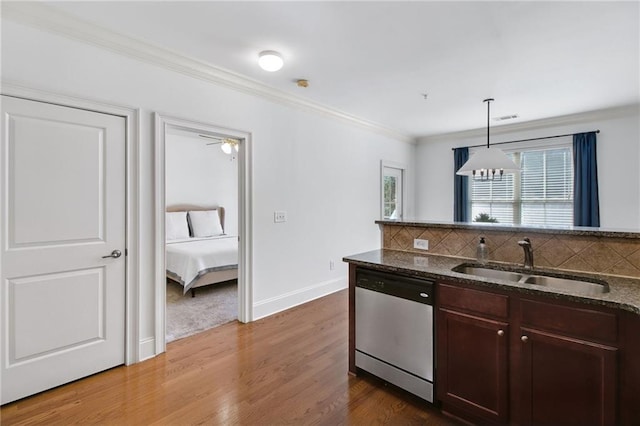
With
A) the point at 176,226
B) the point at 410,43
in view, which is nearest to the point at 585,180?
the point at 410,43

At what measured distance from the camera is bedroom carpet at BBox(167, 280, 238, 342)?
10.8ft

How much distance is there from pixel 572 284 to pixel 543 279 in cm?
14

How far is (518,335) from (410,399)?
0.88 metres

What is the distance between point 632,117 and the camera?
169 inches

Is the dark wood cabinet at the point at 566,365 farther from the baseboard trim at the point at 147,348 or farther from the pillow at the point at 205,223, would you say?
the pillow at the point at 205,223

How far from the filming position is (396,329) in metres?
2.11

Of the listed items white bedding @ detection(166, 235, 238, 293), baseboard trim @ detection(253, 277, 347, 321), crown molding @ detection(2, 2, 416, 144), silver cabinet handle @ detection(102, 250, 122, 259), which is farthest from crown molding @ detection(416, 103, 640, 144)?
silver cabinet handle @ detection(102, 250, 122, 259)

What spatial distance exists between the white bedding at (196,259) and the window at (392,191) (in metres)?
2.69

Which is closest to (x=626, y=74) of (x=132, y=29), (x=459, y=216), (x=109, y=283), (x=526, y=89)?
(x=526, y=89)

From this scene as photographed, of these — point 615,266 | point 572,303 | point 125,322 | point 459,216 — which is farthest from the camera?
point 459,216

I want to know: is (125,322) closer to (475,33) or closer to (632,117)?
(475,33)

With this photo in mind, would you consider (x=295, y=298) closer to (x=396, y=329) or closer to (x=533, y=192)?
(x=396, y=329)

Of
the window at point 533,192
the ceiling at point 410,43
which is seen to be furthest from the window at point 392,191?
the ceiling at point 410,43

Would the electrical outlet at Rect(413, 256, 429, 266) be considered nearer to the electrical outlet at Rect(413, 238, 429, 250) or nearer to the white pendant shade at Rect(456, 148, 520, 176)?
the electrical outlet at Rect(413, 238, 429, 250)
